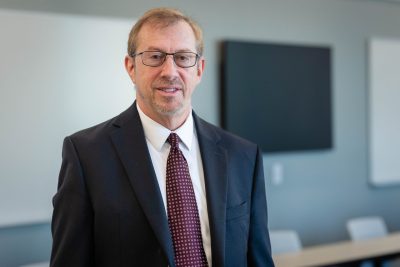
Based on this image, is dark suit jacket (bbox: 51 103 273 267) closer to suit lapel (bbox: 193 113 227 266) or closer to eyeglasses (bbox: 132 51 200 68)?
suit lapel (bbox: 193 113 227 266)

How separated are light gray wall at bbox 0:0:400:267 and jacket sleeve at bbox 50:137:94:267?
2.27 metres

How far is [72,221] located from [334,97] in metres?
3.38

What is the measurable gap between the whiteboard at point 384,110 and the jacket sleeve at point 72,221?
365 cm

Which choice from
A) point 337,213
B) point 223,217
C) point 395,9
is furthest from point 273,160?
point 223,217

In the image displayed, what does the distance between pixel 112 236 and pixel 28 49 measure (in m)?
1.99

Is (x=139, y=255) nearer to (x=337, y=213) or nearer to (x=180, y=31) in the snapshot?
(x=180, y=31)

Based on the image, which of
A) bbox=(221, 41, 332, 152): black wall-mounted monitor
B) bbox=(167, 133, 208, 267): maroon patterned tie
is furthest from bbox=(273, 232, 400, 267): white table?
bbox=(167, 133, 208, 267): maroon patterned tie

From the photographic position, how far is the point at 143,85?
4.70 feet

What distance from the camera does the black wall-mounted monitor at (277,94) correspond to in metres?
3.69

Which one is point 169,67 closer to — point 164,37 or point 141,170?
point 164,37

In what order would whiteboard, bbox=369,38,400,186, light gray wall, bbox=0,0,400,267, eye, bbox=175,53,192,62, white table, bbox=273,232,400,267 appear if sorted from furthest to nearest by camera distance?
whiteboard, bbox=369,38,400,186 < light gray wall, bbox=0,0,400,267 < white table, bbox=273,232,400,267 < eye, bbox=175,53,192,62

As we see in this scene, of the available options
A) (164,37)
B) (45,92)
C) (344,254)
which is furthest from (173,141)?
(344,254)

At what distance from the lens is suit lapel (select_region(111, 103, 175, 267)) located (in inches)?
52.4

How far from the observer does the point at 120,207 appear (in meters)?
1.34
